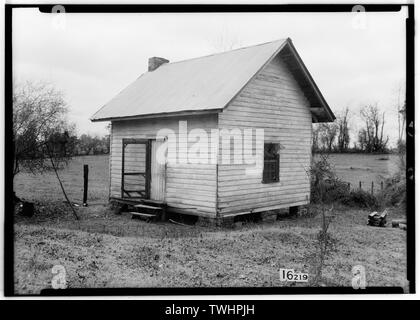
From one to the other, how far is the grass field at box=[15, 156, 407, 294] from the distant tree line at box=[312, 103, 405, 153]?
1480mm

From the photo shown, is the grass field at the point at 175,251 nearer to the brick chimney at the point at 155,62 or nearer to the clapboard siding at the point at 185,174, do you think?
the clapboard siding at the point at 185,174

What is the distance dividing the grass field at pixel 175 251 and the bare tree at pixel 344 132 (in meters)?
1.79

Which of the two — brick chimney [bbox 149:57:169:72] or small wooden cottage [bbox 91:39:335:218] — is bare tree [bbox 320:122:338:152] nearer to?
small wooden cottage [bbox 91:39:335:218]

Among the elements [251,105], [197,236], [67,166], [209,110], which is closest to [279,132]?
[251,105]

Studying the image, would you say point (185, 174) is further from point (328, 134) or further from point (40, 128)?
point (328, 134)

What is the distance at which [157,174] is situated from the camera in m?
9.58

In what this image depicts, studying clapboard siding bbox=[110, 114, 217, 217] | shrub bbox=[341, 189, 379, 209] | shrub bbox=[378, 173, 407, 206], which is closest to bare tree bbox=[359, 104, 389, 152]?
shrub bbox=[378, 173, 407, 206]

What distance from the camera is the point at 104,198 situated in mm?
11438

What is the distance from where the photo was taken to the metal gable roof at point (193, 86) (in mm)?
8062

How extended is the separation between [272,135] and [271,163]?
2.68ft

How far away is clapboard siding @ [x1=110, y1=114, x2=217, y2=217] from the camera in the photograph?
8203 millimetres

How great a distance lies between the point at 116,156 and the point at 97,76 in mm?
4300

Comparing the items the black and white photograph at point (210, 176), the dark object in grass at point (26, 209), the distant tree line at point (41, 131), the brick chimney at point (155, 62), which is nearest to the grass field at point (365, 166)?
the black and white photograph at point (210, 176)
